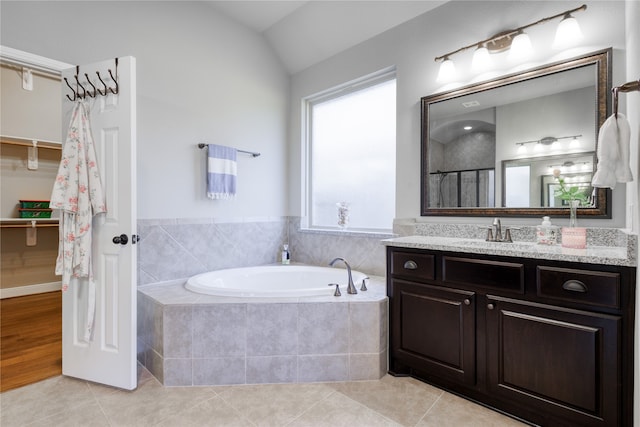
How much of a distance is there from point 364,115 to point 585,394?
2.71 metres

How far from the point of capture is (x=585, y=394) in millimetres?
1468

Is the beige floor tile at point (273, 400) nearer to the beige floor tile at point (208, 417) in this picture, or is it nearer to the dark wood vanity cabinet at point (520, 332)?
the beige floor tile at point (208, 417)

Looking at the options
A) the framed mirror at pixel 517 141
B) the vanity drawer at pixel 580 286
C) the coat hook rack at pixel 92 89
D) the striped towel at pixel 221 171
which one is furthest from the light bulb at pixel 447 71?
the coat hook rack at pixel 92 89

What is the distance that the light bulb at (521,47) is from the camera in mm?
2088

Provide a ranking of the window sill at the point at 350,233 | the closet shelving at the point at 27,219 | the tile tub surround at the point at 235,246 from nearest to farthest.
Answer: the tile tub surround at the point at 235,246 < the window sill at the point at 350,233 < the closet shelving at the point at 27,219

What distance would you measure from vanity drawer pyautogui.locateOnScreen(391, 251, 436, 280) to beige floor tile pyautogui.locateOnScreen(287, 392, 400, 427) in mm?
846

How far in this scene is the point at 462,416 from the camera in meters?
1.73

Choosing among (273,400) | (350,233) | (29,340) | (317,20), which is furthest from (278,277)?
(317,20)

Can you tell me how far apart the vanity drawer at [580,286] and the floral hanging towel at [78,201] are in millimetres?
2592

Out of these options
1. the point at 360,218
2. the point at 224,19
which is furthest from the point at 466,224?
the point at 224,19

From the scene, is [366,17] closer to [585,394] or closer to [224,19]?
[224,19]

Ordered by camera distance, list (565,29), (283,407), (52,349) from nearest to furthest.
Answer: (283,407)
(565,29)
(52,349)

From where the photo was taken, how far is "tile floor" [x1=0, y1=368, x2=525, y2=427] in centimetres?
168

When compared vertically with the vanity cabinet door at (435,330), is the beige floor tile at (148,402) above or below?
below
